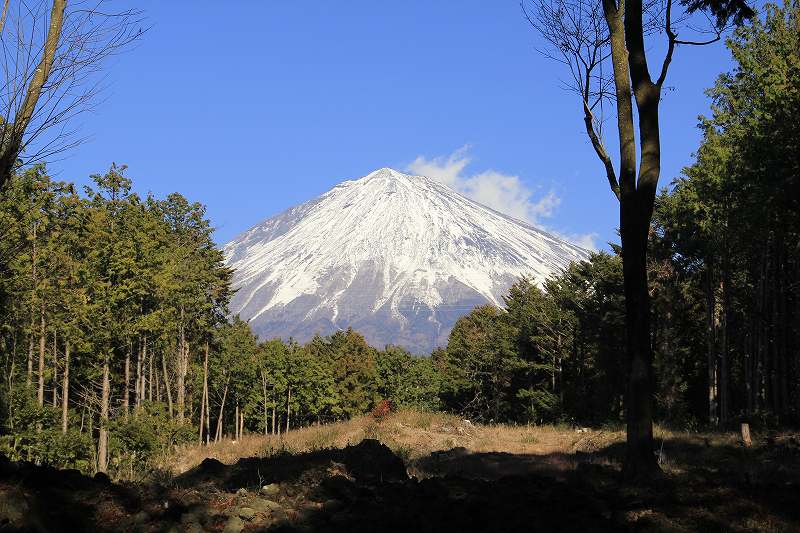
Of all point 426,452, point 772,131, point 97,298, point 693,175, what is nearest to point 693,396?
point 693,175

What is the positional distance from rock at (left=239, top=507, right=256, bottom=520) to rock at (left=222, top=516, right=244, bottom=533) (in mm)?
259

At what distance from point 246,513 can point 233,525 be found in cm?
50

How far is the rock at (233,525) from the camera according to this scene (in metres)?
6.35

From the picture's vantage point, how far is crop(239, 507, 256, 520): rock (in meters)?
6.87

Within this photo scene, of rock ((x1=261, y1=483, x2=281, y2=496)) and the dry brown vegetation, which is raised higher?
rock ((x1=261, y1=483, x2=281, y2=496))

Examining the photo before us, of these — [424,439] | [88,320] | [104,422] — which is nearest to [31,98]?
[424,439]

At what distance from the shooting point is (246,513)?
691cm

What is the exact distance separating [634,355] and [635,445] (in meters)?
1.08

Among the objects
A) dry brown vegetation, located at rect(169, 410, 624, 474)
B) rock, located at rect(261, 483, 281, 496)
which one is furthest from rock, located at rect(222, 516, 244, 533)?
dry brown vegetation, located at rect(169, 410, 624, 474)

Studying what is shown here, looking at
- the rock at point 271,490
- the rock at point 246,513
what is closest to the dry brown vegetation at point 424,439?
the rock at point 271,490

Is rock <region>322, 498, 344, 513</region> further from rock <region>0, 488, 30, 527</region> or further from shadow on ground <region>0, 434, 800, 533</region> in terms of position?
rock <region>0, 488, 30, 527</region>

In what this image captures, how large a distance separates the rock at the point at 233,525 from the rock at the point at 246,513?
10.2 inches

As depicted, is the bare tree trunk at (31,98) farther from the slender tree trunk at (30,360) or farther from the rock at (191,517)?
the slender tree trunk at (30,360)

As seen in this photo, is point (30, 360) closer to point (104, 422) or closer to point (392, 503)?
point (104, 422)
